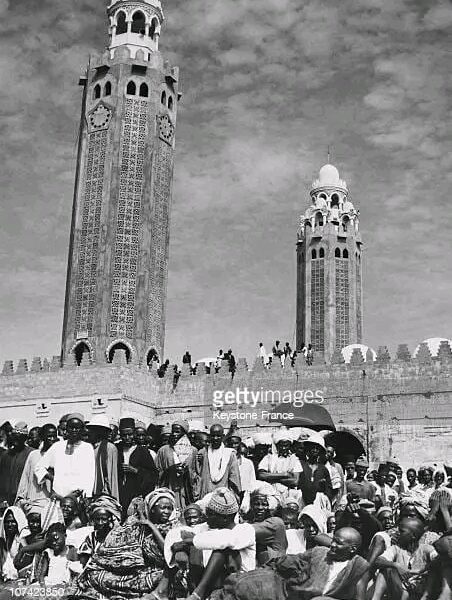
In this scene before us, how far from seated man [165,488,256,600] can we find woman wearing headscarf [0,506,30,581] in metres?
2.78

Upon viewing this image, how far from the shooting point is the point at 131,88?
124 feet

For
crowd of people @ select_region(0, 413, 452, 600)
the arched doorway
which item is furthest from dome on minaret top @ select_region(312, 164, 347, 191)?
crowd of people @ select_region(0, 413, 452, 600)

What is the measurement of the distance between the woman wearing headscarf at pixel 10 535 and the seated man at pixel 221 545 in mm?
2775

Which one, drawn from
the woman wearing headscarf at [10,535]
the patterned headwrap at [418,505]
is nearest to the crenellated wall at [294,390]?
the patterned headwrap at [418,505]

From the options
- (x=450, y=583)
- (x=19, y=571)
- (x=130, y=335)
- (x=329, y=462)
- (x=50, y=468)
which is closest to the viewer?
(x=450, y=583)

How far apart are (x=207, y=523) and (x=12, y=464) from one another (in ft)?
15.5

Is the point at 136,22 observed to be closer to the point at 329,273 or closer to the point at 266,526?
the point at 329,273

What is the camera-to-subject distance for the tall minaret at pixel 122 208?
117ft

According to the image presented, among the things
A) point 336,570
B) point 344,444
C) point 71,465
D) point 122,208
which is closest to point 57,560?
point 71,465

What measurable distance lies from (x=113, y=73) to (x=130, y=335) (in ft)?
41.9

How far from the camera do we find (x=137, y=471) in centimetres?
977

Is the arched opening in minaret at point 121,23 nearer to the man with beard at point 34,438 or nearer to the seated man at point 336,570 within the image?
the man with beard at point 34,438

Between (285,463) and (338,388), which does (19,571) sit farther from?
(338,388)

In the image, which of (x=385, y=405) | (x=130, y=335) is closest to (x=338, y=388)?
(x=385, y=405)
